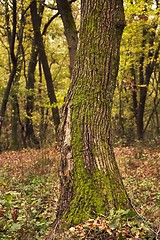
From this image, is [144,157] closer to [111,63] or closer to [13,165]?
[13,165]

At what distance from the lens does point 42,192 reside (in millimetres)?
6906

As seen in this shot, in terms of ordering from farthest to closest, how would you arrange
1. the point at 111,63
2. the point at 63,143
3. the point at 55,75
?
1. the point at 55,75
2. the point at 111,63
3. the point at 63,143

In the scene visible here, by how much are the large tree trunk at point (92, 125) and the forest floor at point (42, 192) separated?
44 centimetres

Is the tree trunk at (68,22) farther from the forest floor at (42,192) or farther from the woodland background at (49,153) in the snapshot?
the forest floor at (42,192)

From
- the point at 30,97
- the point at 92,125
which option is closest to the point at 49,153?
the point at 92,125

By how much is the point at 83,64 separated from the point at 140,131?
52.0ft

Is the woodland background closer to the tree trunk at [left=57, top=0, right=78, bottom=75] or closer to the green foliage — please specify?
the green foliage

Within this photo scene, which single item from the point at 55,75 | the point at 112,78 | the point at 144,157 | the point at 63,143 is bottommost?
the point at 144,157

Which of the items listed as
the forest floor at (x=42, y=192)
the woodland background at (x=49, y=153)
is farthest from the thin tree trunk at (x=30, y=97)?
the forest floor at (x=42, y=192)

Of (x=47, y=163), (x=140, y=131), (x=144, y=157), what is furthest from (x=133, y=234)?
(x=140, y=131)

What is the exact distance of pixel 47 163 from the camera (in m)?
9.40

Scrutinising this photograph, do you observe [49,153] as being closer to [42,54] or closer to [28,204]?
[28,204]

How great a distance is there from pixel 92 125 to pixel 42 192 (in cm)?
288

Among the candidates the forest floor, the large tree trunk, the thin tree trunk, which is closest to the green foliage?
the forest floor
